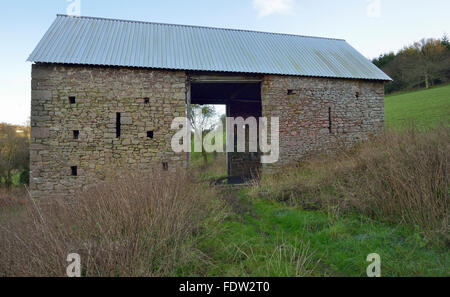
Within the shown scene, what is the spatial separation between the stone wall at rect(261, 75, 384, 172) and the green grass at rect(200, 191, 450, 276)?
4.48 m

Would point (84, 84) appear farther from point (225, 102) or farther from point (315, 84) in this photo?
point (315, 84)

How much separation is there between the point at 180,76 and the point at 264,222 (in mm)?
5824

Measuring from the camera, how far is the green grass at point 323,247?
272 centimetres

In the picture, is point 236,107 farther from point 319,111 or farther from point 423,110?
point 423,110

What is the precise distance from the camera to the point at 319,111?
→ 918 centimetres

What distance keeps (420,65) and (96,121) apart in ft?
116

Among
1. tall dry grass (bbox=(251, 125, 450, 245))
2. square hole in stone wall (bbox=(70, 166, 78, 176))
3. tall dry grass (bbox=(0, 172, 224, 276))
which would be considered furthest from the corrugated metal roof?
tall dry grass (bbox=(0, 172, 224, 276))

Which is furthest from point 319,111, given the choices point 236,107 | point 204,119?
point 204,119

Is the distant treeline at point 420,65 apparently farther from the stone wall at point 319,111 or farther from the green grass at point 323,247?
the green grass at point 323,247

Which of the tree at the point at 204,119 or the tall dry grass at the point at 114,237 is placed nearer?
the tall dry grass at the point at 114,237

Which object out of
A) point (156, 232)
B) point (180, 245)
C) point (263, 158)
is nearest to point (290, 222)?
point (180, 245)

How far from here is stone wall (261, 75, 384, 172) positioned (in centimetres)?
875

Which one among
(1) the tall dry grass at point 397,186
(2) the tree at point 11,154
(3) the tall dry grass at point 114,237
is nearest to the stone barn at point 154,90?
(1) the tall dry grass at point 397,186

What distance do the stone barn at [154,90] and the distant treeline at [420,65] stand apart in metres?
23.6
